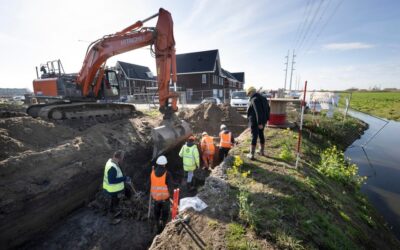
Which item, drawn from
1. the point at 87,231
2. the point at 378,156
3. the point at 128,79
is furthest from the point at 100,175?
the point at 128,79

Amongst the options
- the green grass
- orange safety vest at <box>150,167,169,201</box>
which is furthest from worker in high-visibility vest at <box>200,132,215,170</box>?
the green grass

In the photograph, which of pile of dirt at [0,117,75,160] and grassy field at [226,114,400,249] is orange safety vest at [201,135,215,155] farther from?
pile of dirt at [0,117,75,160]

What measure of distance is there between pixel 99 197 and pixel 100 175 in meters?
0.89

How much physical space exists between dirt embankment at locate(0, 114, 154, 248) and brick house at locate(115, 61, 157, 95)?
27.9m

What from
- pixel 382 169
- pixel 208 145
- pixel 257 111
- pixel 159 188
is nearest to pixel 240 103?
pixel 382 169

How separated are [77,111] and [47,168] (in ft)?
14.6

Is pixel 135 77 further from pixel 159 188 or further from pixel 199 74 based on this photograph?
pixel 159 188

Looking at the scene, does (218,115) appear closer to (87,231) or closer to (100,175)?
(100,175)

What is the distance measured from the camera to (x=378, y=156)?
36.4 ft

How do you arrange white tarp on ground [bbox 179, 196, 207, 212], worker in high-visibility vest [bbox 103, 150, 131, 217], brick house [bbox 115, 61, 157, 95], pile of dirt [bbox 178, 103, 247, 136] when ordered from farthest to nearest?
brick house [bbox 115, 61, 157, 95] < pile of dirt [bbox 178, 103, 247, 136] < worker in high-visibility vest [bbox 103, 150, 131, 217] < white tarp on ground [bbox 179, 196, 207, 212]

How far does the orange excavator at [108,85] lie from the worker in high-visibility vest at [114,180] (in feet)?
8.86

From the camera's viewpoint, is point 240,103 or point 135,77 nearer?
point 240,103

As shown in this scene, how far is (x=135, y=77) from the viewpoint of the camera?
38438 millimetres

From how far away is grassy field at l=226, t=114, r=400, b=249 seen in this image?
11.2 feet
